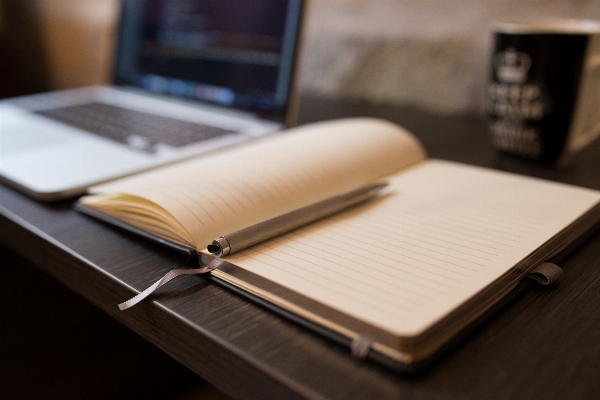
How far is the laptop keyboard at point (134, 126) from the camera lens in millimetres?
657

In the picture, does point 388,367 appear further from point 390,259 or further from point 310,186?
point 310,186

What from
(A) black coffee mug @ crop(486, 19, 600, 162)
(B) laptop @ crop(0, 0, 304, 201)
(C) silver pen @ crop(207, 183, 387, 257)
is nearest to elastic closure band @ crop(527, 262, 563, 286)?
(C) silver pen @ crop(207, 183, 387, 257)

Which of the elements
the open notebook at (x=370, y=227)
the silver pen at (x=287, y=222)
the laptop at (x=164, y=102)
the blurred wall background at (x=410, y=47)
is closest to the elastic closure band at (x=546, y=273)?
the open notebook at (x=370, y=227)

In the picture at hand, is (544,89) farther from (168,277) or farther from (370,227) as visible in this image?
(168,277)

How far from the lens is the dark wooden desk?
252mm

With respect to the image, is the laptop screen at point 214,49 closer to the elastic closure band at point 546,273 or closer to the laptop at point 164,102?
the laptop at point 164,102

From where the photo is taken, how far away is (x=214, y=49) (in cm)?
80

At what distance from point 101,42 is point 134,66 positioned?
489 mm

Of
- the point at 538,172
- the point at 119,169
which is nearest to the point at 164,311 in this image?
the point at 119,169

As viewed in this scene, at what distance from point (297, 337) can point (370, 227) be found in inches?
5.5

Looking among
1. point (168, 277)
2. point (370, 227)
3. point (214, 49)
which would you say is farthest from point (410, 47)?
point (168, 277)

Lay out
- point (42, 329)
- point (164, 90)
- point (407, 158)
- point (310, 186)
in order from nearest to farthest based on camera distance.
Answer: point (310, 186) → point (407, 158) → point (42, 329) → point (164, 90)

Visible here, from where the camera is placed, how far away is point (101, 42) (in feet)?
4.45

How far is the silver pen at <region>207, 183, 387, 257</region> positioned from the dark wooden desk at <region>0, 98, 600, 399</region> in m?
0.03
